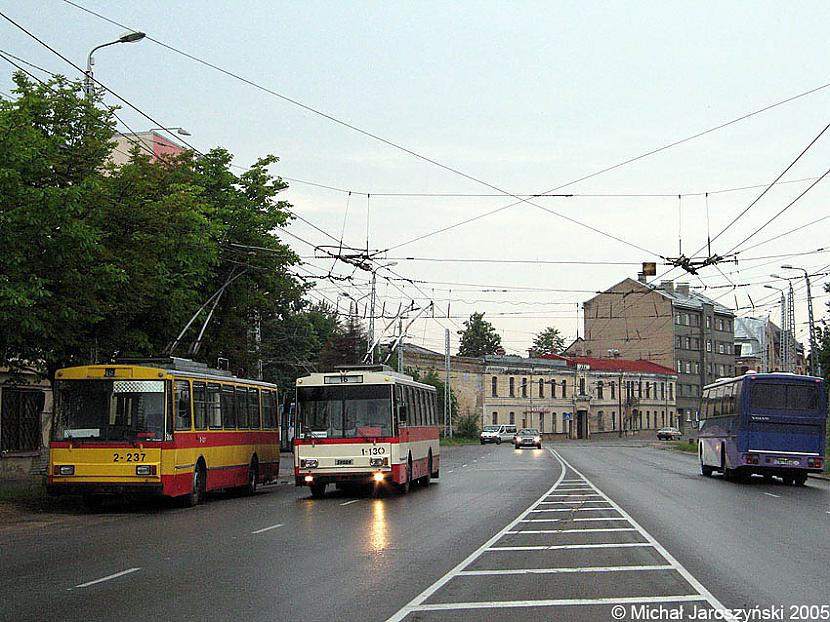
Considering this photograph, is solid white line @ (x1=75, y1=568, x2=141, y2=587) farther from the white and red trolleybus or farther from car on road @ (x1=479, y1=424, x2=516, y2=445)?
car on road @ (x1=479, y1=424, x2=516, y2=445)

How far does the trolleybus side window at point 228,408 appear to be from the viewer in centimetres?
2677

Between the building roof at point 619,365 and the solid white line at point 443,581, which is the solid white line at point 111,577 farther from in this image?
the building roof at point 619,365

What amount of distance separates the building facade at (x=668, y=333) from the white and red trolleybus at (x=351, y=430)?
94786 mm

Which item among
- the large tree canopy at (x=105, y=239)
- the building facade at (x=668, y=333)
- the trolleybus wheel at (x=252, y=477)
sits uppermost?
the building facade at (x=668, y=333)

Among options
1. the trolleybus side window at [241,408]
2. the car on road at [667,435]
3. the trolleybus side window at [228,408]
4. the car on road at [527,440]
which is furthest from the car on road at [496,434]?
the trolleybus side window at [228,408]

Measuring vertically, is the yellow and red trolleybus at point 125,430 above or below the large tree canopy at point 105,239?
below

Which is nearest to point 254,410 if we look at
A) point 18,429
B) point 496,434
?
point 18,429

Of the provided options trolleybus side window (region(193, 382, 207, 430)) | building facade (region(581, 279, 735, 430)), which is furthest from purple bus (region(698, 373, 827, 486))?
building facade (region(581, 279, 735, 430))

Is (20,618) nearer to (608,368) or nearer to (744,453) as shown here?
(744,453)

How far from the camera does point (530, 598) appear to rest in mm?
10398

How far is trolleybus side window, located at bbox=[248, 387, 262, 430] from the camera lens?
2925cm

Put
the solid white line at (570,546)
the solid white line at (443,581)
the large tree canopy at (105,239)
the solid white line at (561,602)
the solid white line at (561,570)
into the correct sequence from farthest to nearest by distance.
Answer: the large tree canopy at (105,239) → the solid white line at (570,546) → the solid white line at (561,570) → the solid white line at (561,602) → the solid white line at (443,581)

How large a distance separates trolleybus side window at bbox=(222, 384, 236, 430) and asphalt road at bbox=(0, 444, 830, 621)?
2832mm

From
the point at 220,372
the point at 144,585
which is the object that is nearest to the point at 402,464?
the point at 220,372
